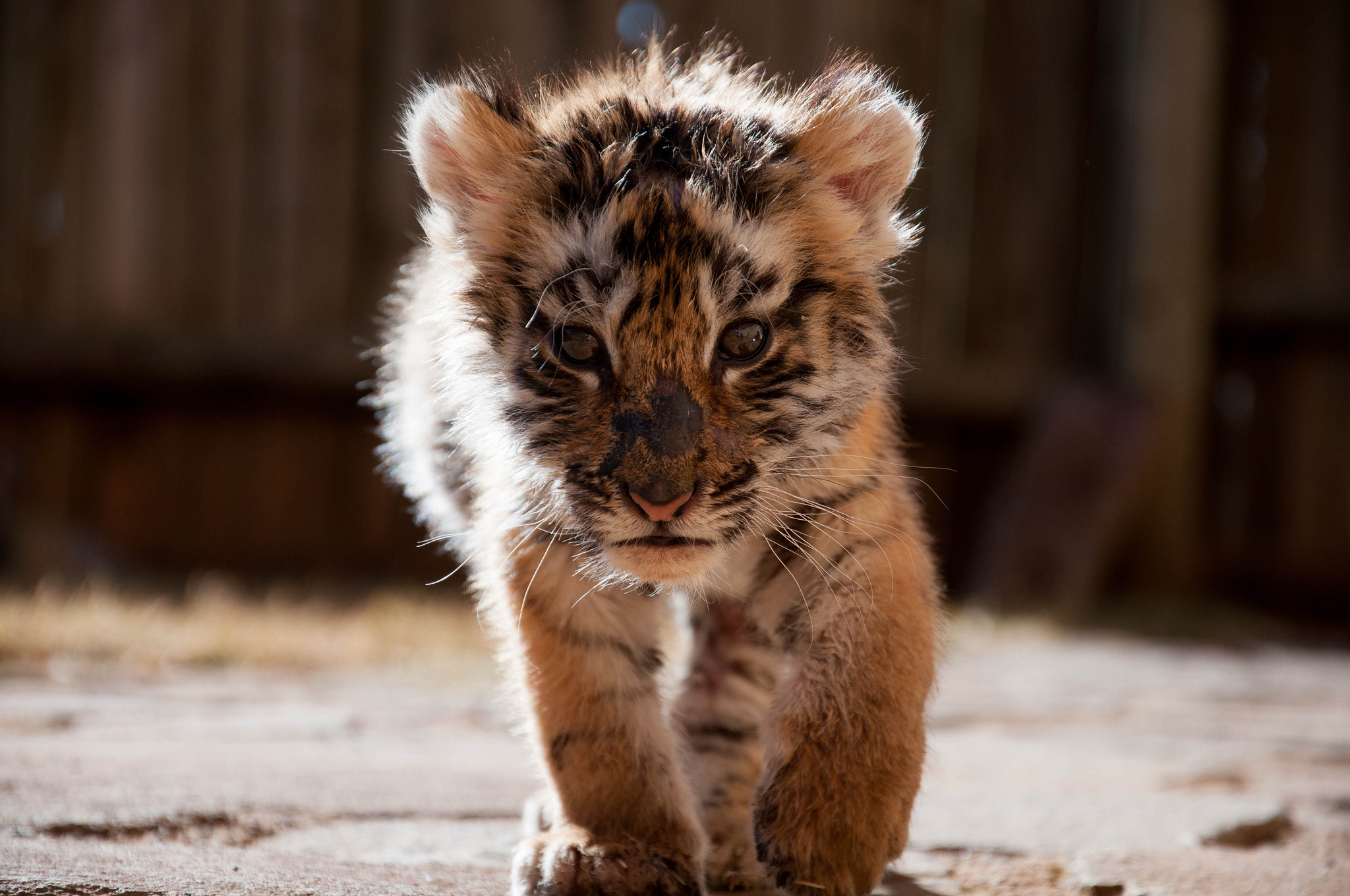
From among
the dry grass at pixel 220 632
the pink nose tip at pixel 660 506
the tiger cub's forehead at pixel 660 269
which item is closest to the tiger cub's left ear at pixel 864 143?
the tiger cub's forehead at pixel 660 269

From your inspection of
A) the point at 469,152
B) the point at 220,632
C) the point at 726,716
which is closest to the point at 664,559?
the point at 726,716

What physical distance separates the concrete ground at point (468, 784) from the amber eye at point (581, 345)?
2.95 ft

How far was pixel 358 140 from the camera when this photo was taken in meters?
6.12

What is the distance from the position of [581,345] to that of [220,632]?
2.72 m

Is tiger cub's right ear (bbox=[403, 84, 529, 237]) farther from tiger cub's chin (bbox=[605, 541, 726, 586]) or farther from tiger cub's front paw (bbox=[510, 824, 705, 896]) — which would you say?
tiger cub's front paw (bbox=[510, 824, 705, 896])

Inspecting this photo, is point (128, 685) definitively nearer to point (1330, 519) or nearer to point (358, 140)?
point (358, 140)

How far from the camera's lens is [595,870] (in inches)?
73.5

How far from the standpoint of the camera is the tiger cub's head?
6.54ft

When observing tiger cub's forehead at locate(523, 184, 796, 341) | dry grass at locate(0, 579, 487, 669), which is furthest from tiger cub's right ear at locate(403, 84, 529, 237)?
dry grass at locate(0, 579, 487, 669)

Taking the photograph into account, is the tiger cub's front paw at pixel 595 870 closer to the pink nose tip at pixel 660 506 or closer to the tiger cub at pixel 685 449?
the tiger cub at pixel 685 449

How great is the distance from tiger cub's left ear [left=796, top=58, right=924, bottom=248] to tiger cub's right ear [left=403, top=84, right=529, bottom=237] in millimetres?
584

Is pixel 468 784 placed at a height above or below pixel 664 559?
below

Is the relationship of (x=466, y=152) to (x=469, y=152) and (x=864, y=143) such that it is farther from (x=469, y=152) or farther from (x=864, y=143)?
(x=864, y=143)

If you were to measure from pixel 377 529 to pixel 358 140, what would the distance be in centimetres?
207
